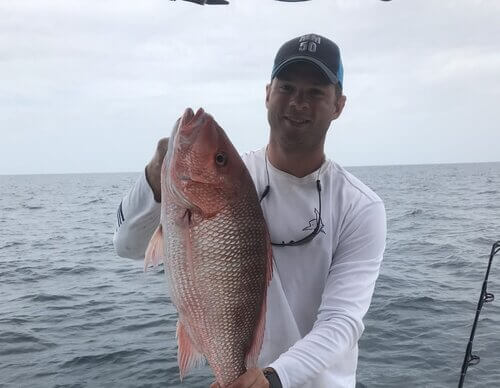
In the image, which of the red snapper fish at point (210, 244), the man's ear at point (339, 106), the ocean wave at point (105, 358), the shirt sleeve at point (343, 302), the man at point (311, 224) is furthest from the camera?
the ocean wave at point (105, 358)

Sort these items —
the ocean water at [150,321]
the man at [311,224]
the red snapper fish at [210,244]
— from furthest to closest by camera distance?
1. the ocean water at [150,321]
2. the man at [311,224]
3. the red snapper fish at [210,244]

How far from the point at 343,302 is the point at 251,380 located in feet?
2.12

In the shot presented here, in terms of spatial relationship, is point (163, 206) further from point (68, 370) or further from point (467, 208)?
point (467, 208)

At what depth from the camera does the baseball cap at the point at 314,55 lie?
97.3 inches

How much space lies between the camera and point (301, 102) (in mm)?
2473

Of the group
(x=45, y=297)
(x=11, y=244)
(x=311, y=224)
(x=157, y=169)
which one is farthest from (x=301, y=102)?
(x=11, y=244)

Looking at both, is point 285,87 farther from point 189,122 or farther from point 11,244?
point 11,244

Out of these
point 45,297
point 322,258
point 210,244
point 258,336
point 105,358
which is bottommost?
point 45,297

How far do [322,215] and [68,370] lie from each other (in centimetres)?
566

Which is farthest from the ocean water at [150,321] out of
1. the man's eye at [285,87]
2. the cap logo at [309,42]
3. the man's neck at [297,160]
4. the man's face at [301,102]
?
the cap logo at [309,42]

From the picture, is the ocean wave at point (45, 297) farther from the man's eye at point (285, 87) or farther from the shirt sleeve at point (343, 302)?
the man's eye at point (285, 87)

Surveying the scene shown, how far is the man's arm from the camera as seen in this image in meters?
2.23

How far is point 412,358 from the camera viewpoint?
7234mm

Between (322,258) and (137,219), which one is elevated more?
(137,219)
